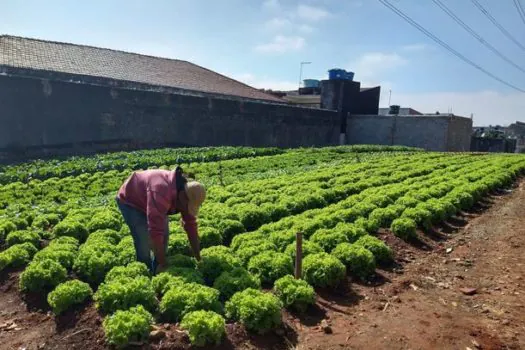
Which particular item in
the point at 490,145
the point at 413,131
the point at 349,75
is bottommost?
the point at 490,145

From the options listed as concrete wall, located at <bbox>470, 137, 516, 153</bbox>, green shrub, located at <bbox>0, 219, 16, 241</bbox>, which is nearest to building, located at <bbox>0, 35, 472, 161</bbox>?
concrete wall, located at <bbox>470, 137, 516, 153</bbox>

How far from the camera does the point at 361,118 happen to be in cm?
4000

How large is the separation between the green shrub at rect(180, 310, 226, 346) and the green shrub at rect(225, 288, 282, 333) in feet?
1.31

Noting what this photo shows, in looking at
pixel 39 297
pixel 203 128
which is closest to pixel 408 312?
pixel 39 297

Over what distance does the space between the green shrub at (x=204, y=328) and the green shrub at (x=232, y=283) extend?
3.11 feet

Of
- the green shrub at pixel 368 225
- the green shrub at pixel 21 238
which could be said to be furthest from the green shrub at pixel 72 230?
the green shrub at pixel 368 225

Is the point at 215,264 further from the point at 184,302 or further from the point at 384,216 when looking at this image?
the point at 384,216

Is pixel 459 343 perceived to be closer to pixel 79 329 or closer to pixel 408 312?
pixel 408 312

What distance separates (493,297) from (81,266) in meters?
6.26

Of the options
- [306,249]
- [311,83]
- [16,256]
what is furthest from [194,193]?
[311,83]

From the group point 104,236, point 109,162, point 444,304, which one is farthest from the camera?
point 109,162

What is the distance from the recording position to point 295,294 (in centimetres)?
554

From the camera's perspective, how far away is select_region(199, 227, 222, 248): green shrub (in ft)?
24.9

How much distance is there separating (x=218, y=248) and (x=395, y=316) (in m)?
2.91
